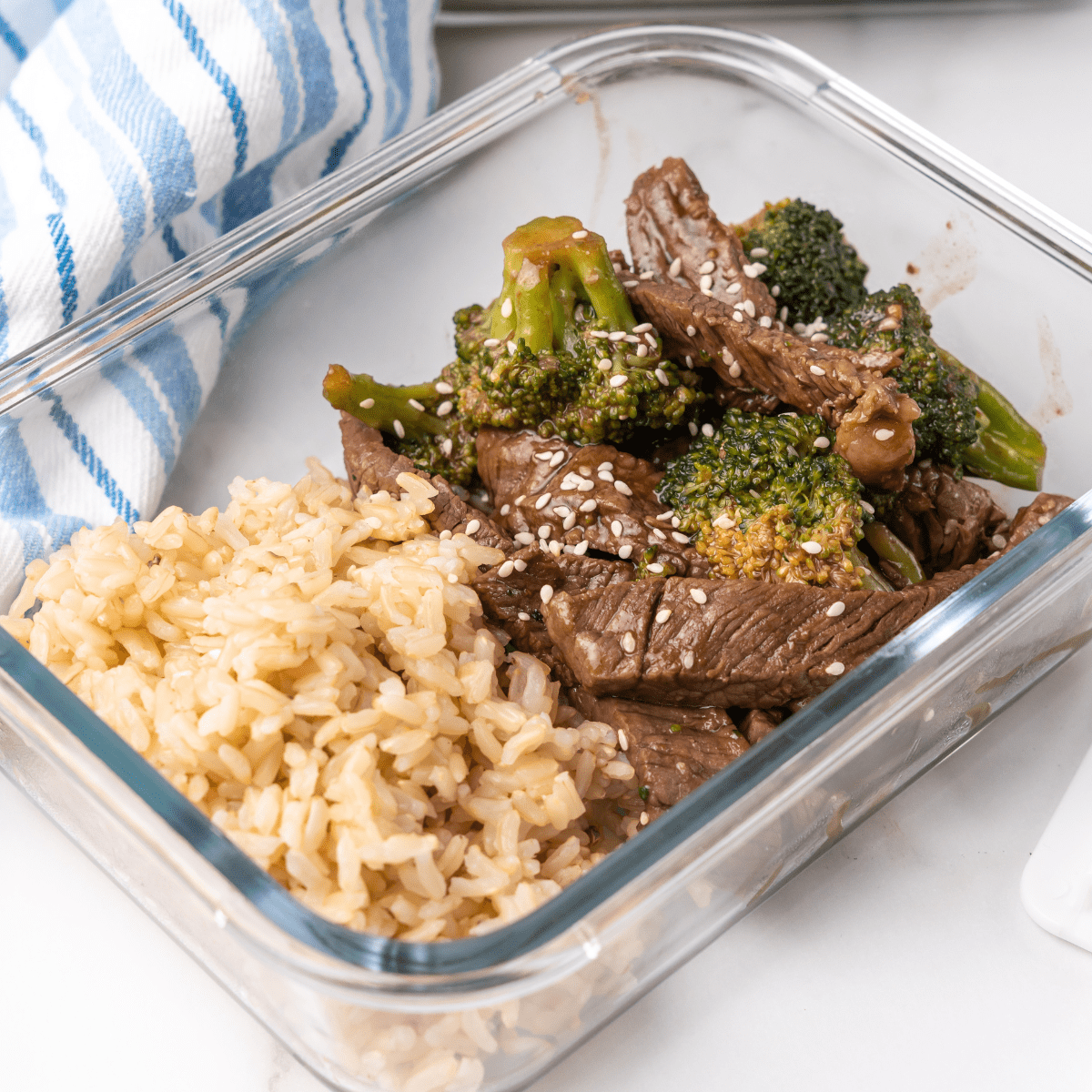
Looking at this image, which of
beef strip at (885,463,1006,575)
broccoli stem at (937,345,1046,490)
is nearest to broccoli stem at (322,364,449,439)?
beef strip at (885,463,1006,575)

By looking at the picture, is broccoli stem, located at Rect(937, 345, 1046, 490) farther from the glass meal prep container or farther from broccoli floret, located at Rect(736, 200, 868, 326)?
broccoli floret, located at Rect(736, 200, 868, 326)

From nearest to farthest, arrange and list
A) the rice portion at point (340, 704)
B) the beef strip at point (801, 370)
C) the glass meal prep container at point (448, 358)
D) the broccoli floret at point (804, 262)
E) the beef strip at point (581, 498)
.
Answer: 1. the glass meal prep container at point (448, 358)
2. the rice portion at point (340, 704)
3. the beef strip at point (801, 370)
4. the beef strip at point (581, 498)
5. the broccoli floret at point (804, 262)

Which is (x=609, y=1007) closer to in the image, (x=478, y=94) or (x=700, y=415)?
(x=700, y=415)

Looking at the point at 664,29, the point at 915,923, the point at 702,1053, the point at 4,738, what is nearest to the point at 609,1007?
the point at 702,1053

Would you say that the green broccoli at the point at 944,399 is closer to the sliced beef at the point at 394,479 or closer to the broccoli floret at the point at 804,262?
the broccoli floret at the point at 804,262

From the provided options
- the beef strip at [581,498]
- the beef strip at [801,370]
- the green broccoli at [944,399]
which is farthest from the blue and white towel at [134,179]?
the green broccoli at [944,399]

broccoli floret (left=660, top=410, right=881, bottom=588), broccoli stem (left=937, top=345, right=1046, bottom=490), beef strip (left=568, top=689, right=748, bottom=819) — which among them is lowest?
broccoli stem (left=937, top=345, right=1046, bottom=490)

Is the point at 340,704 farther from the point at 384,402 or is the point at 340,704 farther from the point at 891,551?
the point at 891,551
